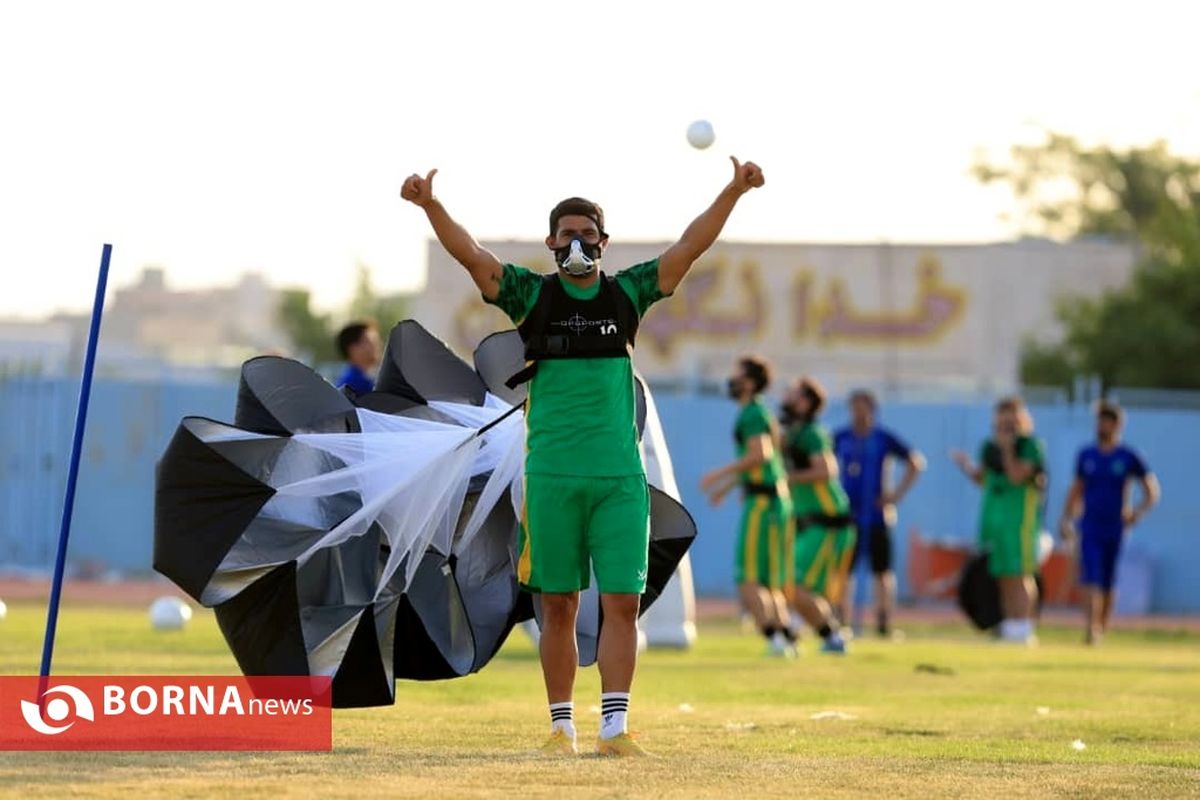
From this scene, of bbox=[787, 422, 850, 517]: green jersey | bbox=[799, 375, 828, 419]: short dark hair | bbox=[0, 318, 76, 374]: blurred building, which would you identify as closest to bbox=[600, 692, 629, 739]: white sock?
bbox=[799, 375, 828, 419]: short dark hair

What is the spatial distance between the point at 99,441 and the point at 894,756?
77.5ft

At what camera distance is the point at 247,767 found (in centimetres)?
848

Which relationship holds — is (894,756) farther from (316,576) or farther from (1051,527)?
(1051,527)

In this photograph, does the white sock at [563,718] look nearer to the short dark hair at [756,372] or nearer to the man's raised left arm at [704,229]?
the man's raised left arm at [704,229]

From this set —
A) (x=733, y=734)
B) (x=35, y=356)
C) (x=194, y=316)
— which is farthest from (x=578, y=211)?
(x=194, y=316)

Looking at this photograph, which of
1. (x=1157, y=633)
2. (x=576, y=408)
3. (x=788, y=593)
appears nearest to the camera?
(x=576, y=408)

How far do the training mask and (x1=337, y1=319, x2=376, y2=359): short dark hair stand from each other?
20.9 ft

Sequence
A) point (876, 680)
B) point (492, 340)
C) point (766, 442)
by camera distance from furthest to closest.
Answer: point (766, 442)
point (876, 680)
point (492, 340)

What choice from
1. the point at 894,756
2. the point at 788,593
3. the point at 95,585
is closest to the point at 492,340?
the point at 894,756

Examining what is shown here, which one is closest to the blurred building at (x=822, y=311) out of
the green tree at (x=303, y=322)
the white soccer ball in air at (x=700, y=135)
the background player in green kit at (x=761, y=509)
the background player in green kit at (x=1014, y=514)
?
the background player in green kit at (x=1014, y=514)

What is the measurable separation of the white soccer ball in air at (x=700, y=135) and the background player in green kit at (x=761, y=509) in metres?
7.43

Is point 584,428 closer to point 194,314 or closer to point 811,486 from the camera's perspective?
point 811,486

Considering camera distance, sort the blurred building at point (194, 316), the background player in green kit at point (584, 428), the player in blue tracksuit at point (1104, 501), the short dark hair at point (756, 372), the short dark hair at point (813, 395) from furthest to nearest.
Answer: the blurred building at point (194, 316)
the player in blue tracksuit at point (1104, 501)
the short dark hair at point (813, 395)
the short dark hair at point (756, 372)
the background player in green kit at point (584, 428)

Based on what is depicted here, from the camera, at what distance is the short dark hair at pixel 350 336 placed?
616 inches
